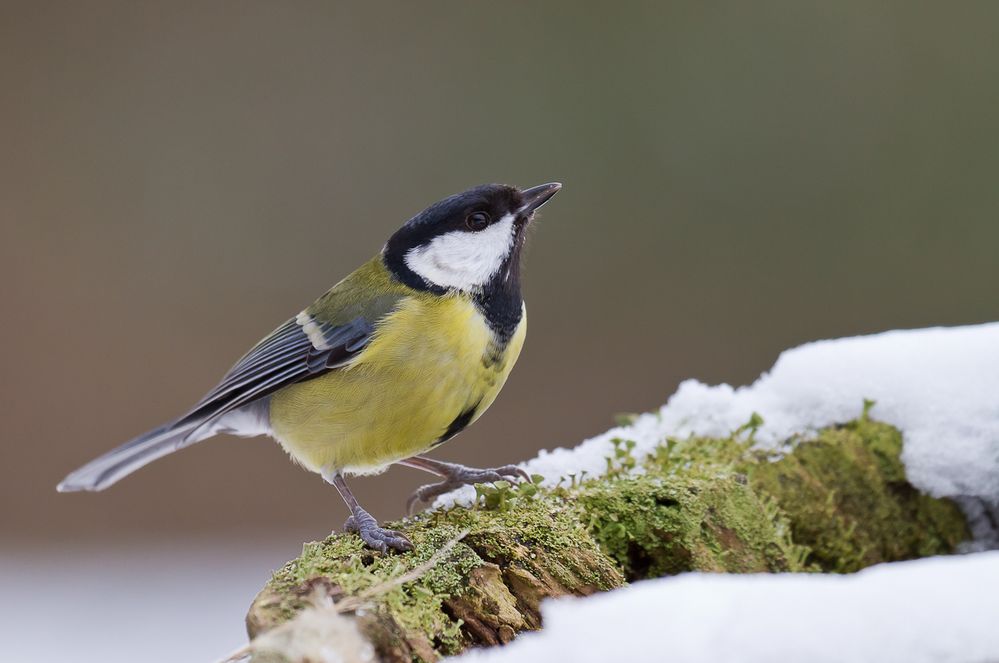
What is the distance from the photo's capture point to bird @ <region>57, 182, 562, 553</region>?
158 centimetres

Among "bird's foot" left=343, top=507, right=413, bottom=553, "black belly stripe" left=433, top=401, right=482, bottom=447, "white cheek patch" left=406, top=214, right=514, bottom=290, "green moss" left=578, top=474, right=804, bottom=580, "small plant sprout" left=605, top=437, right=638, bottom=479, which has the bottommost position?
"green moss" left=578, top=474, right=804, bottom=580

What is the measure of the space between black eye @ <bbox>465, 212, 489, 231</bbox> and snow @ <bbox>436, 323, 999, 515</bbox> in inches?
16.6

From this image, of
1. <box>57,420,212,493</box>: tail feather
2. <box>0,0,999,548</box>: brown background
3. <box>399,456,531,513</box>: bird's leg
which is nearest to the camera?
<box>399,456,531,513</box>: bird's leg

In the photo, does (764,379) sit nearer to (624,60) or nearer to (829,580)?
(829,580)

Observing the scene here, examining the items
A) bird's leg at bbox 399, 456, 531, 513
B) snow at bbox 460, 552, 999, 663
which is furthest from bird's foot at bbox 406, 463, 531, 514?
snow at bbox 460, 552, 999, 663

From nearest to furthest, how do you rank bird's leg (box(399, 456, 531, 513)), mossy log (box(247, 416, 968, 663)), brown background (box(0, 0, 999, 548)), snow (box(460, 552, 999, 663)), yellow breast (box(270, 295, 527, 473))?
1. snow (box(460, 552, 999, 663))
2. mossy log (box(247, 416, 968, 663))
3. yellow breast (box(270, 295, 527, 473))
4. bird's leg (box(399, 456, 531, 513))
5. brown background (box(0, 0, 999, 548))

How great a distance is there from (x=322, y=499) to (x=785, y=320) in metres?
2.23

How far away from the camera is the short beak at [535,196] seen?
5.87 ft

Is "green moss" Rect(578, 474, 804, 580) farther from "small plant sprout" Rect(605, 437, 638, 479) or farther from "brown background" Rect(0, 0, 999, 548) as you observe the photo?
"brown background" Rect(0, 0, 999, 548)

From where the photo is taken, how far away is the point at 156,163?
4340 millimetres

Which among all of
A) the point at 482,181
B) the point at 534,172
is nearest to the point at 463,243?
the point at 482,181

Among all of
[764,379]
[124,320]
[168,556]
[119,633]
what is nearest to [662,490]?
[764,379]

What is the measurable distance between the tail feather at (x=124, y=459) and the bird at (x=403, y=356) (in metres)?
0.03

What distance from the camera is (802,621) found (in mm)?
761
